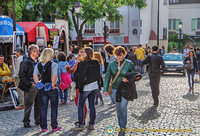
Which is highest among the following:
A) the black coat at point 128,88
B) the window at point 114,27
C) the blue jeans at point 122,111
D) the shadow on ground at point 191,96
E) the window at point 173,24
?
the window at point 173,24

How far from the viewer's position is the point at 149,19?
43.1 metres

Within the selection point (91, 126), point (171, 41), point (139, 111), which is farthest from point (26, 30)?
point (171, 41)

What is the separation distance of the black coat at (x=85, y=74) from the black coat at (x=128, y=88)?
819 mm

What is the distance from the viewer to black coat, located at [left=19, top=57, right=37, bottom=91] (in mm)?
6848

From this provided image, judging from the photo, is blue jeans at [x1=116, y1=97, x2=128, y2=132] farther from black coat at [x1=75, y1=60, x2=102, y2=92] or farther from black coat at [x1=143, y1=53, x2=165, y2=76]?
black coat at [x1=143, y1=53, x2=165, y2=76]

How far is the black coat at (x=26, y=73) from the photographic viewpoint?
6.85 m

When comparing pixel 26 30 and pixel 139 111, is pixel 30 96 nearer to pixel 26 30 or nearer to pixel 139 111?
pixel 139 111

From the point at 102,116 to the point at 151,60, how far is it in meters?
2.64

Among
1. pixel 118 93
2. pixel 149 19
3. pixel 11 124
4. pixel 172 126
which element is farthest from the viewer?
pixel 149 19

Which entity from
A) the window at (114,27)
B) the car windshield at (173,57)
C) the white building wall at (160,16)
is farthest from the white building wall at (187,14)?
the car windshield at (173,57)

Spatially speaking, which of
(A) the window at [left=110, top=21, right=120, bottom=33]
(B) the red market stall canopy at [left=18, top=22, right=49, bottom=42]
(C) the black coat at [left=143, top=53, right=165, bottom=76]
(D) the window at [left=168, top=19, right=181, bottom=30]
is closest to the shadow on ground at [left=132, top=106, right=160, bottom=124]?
(C) the black coat at [left=143, top=53, right=165, bottom=76]

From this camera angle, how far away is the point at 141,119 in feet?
24.6

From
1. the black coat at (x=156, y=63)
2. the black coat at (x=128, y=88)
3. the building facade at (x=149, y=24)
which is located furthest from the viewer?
the building facade at (x=149, y=24)

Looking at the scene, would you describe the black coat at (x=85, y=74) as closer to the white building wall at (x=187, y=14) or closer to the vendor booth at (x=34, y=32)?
the vendor booth at (x=34, y=32)
